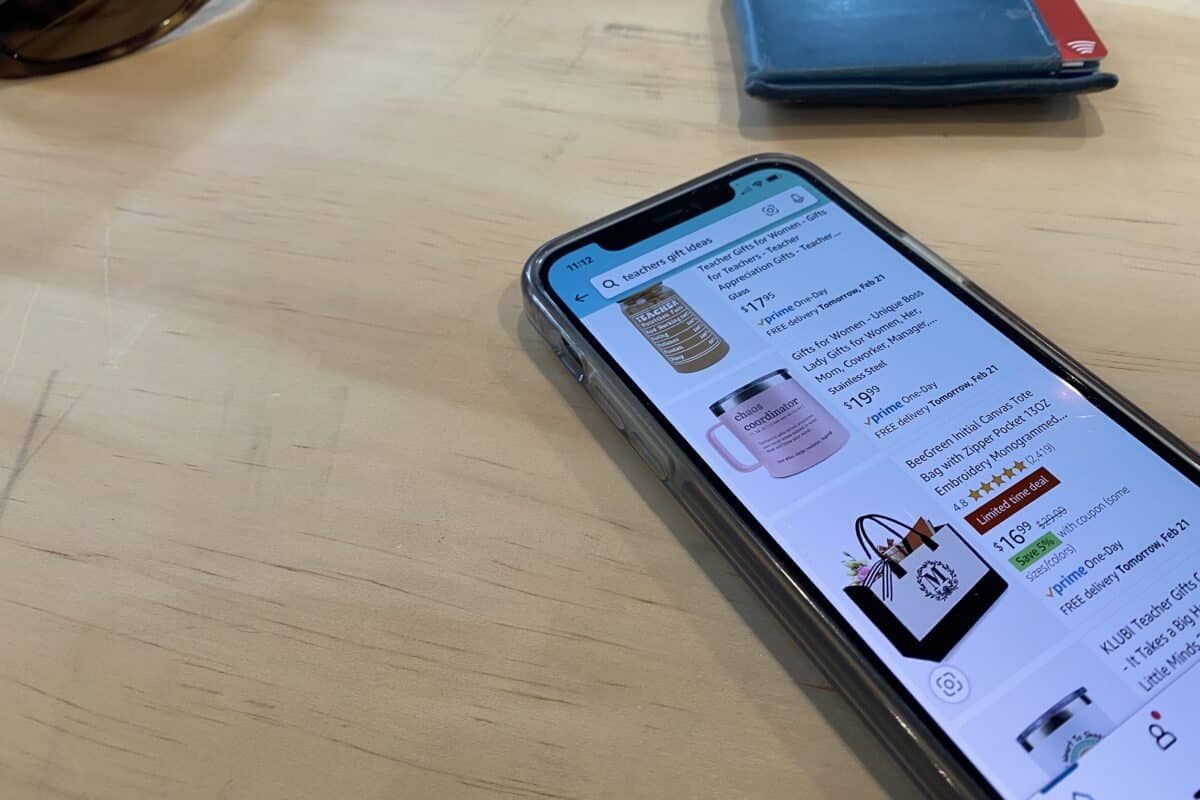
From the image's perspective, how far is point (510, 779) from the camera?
21 centimetres

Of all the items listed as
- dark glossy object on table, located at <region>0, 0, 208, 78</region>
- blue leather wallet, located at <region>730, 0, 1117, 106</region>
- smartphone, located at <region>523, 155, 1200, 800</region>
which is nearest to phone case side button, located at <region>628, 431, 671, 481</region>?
smartphone, located at <region>523, 155, 1200, 800</region>

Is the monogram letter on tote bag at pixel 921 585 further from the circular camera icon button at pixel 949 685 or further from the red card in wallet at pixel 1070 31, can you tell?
the red card in wallet at pixel 1070 31

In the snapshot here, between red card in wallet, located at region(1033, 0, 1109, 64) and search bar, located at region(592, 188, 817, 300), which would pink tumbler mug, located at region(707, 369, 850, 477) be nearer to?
search bar, located at region(592, 188, 817, 300)

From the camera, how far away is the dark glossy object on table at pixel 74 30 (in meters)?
0.38

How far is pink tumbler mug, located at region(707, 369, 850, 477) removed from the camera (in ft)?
0.83

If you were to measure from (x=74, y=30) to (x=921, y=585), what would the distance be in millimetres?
411

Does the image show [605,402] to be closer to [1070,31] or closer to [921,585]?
[921,585]

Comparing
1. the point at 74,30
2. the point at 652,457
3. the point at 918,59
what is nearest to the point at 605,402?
the point at 652,457

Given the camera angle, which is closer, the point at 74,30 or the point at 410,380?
the point at 410,380

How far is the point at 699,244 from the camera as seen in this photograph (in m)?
0.31

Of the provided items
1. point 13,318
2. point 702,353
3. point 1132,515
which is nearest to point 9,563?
point 13,318

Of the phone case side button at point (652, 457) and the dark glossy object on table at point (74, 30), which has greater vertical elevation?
the dark glossy object on table at point (74, 30)

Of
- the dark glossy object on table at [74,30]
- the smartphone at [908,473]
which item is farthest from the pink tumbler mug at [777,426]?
the dark glossy object on table at [74,30]

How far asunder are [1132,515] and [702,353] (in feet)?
0.41
